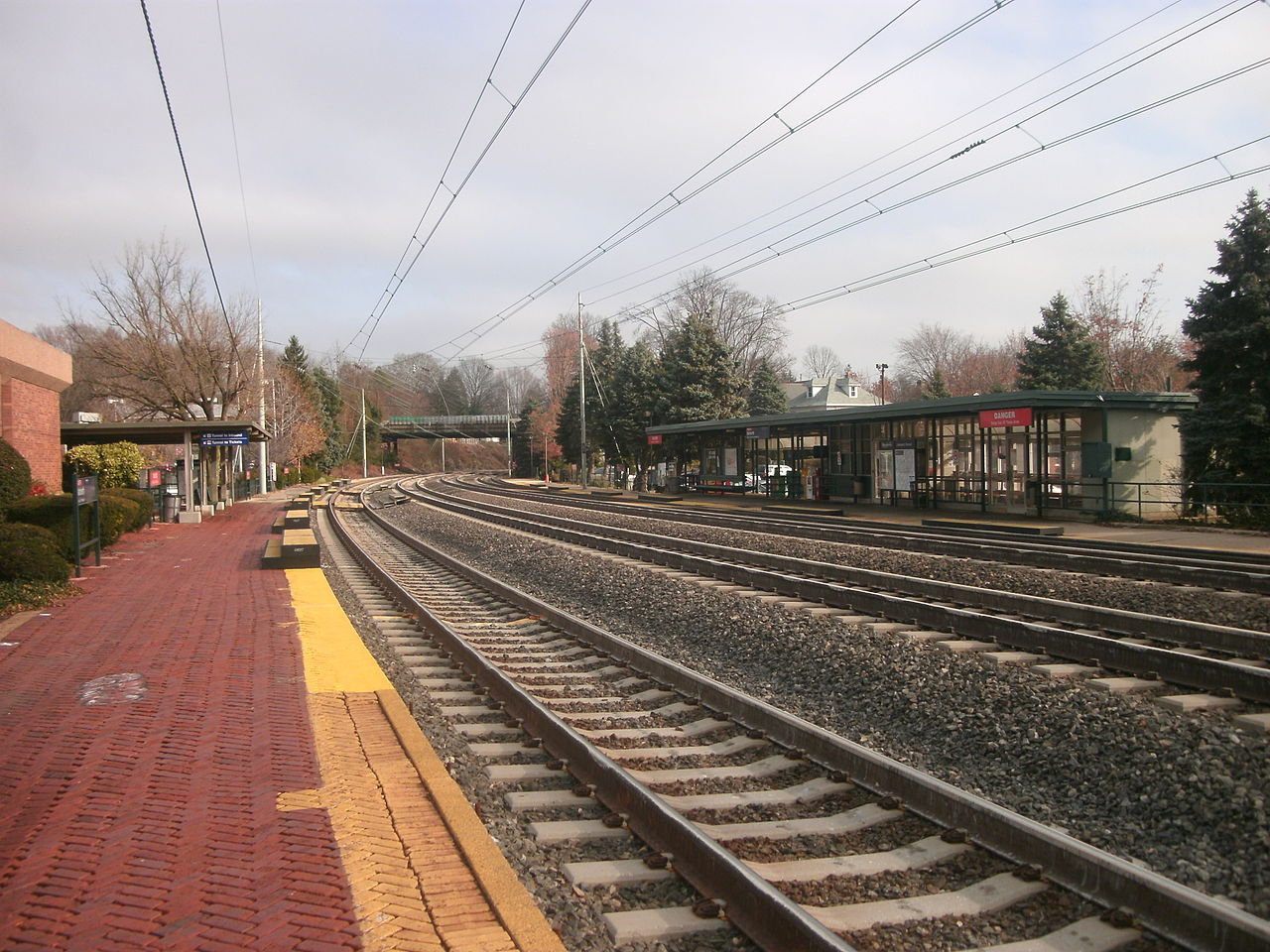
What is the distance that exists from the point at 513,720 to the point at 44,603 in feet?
31.1

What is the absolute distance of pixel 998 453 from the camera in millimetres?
27016

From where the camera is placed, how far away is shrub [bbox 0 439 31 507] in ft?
55.6

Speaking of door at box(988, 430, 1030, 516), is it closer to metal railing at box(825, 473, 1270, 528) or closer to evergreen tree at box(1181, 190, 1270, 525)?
metal railing at box(825, 473, 1270, 528)

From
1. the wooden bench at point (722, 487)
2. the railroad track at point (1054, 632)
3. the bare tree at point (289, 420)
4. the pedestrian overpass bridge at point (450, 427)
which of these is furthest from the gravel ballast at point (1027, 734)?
the pedestrian overpass bridge at point (450, 427)

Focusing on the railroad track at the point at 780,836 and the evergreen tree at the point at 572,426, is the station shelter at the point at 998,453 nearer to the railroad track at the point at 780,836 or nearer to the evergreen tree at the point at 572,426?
the railroad track at the point at 780,836

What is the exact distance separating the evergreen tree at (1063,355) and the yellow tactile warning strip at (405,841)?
48706 mm

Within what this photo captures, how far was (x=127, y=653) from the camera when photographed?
9.95 metres

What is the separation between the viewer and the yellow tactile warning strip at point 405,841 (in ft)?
13.2

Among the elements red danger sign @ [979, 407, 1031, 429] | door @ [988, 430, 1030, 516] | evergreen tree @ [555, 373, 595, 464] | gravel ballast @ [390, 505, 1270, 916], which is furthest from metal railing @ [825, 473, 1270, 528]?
evergreen tree @ [555, 373, 595, 464]

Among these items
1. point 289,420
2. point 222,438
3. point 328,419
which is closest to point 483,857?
point 222,438

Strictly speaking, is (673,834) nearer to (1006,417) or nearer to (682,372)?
(1006,417)

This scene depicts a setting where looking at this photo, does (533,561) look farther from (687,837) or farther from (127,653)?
(687,837)

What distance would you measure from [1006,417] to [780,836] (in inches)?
836

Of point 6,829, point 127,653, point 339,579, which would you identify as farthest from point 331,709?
point 339,579
